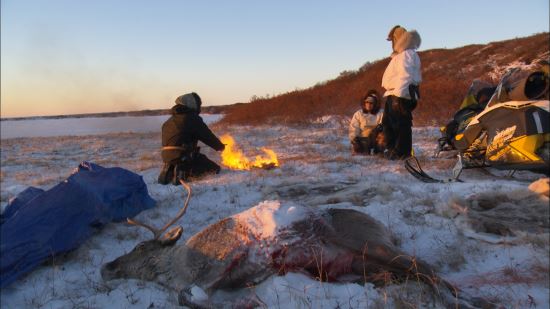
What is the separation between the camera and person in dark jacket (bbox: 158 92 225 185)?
20.8ft

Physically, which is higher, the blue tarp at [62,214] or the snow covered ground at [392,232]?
the blue tarp at [62,214]

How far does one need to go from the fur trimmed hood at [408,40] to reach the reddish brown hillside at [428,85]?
25.4 feet

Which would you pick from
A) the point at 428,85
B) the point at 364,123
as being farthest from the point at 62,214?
the point at 428,85

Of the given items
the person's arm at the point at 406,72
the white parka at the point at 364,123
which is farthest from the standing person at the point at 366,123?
→ the person's arm at the point at 406,72

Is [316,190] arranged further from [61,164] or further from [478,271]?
[61,164]

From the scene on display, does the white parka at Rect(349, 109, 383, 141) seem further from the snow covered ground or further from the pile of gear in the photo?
the pile of gear

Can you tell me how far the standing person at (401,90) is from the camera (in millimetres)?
6578

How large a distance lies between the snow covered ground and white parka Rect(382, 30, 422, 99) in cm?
144

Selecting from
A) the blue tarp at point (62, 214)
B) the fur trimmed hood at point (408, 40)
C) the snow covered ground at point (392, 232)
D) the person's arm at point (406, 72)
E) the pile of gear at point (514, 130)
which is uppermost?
the fur trimmed hood at point (408, 40)

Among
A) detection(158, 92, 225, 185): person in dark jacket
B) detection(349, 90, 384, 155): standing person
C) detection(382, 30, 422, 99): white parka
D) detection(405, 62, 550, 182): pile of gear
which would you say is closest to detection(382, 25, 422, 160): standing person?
detection(382, 30, 422, 99): white parka

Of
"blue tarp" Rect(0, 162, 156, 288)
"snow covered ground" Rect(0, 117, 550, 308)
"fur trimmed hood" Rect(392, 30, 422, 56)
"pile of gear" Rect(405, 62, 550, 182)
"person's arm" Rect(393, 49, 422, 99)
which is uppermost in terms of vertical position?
"fur trimmed hood" Rect(392, 30, 422, 56)

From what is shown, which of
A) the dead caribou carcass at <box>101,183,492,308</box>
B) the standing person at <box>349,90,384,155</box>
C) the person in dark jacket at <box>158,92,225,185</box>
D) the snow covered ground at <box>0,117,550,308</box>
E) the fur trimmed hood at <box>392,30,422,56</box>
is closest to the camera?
the snow covered ground at <box>0,117,550,308</box>

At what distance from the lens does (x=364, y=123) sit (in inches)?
317

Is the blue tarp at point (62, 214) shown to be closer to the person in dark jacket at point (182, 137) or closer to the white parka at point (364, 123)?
the person in dark jacket at point (182, 137)
